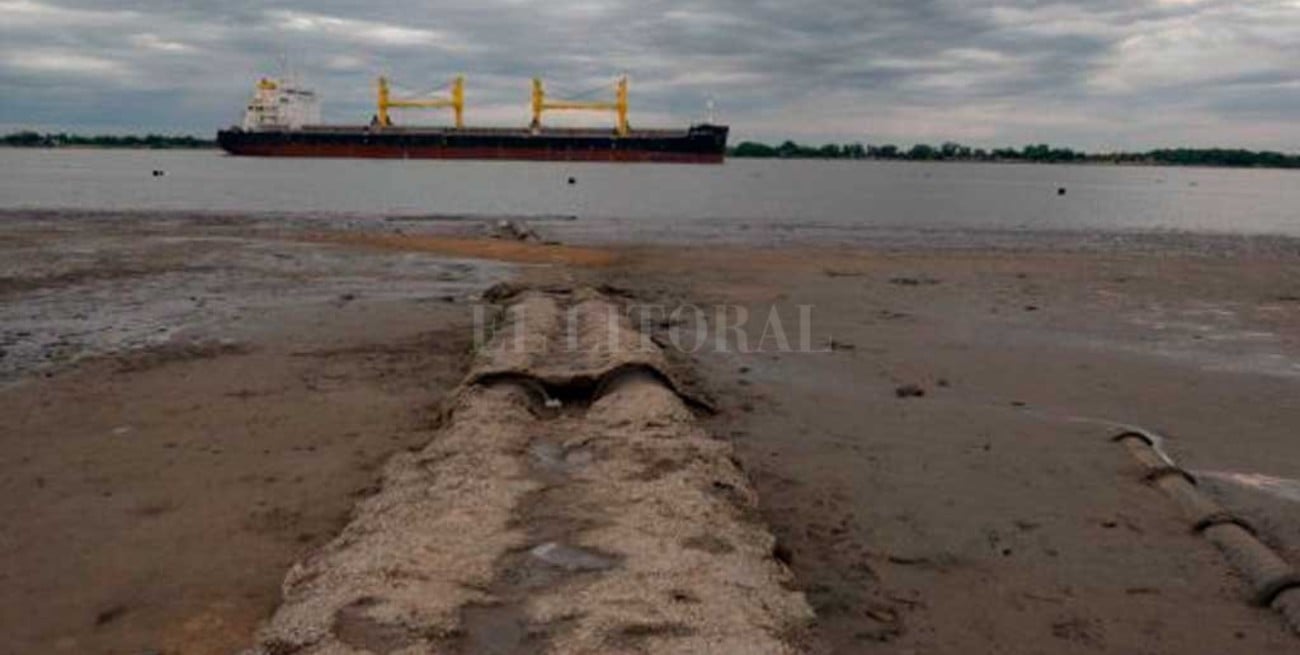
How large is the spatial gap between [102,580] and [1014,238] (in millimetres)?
29812

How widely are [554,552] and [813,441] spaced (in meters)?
3.14

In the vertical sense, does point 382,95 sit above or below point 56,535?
above

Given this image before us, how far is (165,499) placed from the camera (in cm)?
579

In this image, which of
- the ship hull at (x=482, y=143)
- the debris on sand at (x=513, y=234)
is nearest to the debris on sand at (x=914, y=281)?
the debris on sand at (x=513, y=234)

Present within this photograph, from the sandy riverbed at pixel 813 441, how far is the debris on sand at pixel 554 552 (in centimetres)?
35

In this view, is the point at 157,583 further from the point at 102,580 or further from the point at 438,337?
the point at 438,337

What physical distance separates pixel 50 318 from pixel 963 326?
9941 millimetres

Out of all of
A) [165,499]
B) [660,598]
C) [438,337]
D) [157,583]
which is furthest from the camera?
[438,337]

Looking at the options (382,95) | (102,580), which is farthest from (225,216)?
(382,95)

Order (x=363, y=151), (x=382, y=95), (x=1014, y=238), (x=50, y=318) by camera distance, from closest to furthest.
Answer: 1. (x=50, y=318)
2. (x=1014, y=238)
3. (x=363, y=151)
4. (x=382, y=95)

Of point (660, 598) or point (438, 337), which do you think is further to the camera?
point (438, 337)

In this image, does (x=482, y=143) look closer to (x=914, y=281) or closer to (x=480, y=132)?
(x=480, y=132)

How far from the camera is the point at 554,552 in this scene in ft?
14.9
